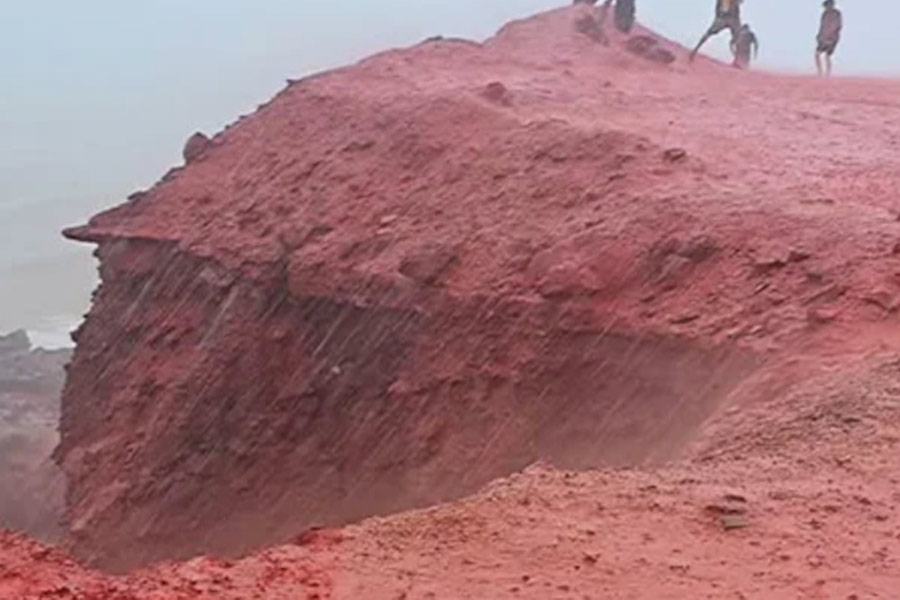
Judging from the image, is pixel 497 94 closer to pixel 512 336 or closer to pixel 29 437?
pixel 512 336

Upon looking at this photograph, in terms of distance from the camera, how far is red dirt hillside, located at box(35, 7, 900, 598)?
15.8 feet

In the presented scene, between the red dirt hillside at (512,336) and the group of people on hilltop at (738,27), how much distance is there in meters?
2.19

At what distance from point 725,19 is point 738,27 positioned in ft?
1.20

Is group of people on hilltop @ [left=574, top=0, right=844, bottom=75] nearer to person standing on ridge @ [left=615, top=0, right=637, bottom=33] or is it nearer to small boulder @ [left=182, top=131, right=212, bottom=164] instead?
person standing on ridge @ [left=615, top=0, right=637, bottom=33]

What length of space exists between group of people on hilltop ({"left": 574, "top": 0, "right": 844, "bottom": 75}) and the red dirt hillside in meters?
2.19

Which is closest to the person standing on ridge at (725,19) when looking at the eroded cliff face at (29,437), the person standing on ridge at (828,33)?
the person standing on ridge at (828,33)

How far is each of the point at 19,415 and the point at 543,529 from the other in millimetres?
18873

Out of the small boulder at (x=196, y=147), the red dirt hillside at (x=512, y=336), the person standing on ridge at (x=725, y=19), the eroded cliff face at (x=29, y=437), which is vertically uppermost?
the person standing on ridge at (x=725, y=19)

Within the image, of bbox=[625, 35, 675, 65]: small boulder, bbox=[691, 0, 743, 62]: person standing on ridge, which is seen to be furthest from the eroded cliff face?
bbox=[691, 0, 743, 62]: person standing on ridge

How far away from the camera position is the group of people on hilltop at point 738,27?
56.1 feet

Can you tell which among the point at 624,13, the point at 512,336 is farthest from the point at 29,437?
the point at 512,336

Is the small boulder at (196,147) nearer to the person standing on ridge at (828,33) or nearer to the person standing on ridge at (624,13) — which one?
the person standing on ridge at (624,13)

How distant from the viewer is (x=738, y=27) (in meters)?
17.4

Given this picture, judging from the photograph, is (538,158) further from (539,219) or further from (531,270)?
(531,270)
